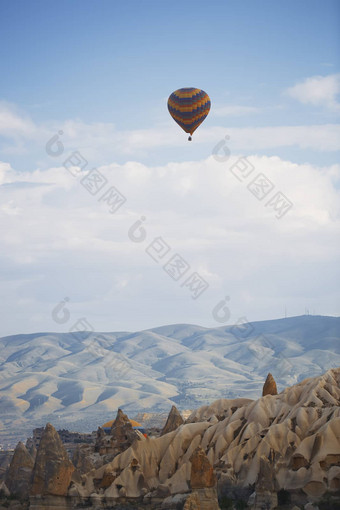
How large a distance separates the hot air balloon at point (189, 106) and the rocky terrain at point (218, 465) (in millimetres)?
30535

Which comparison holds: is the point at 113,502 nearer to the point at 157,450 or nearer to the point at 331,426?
the point at 157,450

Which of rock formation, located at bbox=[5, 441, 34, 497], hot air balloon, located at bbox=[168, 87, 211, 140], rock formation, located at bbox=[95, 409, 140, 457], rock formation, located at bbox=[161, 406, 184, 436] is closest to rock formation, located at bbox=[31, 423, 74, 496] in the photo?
rock formation, located at bbox=[5, 441, 34, 497]

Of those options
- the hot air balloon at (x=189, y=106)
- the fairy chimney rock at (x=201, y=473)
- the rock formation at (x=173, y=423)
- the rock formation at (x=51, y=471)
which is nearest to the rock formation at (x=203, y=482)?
the fairy chimney rock at (x=201, y=473)

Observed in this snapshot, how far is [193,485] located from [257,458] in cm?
882

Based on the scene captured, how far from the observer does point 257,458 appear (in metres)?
60.1

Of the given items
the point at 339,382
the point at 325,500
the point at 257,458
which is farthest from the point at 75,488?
the point at 339,382

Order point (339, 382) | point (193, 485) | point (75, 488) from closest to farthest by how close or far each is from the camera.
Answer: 1. point (193, 485)
2. point (75, 488)
3. point (339, 382)

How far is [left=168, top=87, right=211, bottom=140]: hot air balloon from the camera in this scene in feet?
282

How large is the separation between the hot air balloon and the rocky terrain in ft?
100

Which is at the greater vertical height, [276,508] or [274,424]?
[274,424]

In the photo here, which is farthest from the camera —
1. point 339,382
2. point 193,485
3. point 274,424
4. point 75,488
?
point 339,382

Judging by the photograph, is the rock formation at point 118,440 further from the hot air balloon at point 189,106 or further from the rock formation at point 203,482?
the hot air balloon at point 189,106

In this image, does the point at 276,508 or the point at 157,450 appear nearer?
the point at 276,508

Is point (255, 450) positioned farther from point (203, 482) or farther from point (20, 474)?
point (20, 474)
